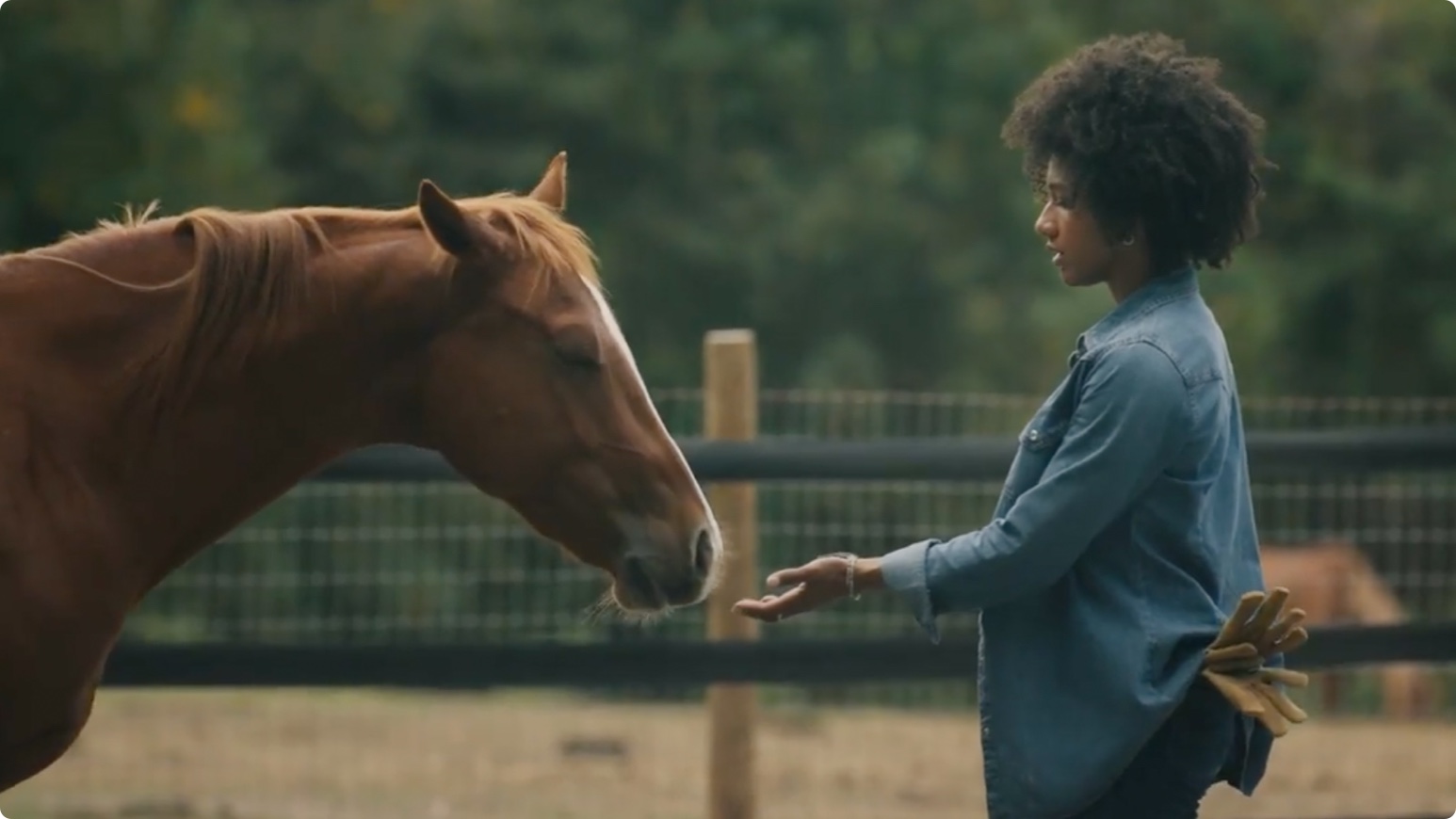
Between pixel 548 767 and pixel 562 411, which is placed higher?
pixel 562 411

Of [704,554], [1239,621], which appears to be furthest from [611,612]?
[1239,621]

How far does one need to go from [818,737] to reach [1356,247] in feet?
32.9

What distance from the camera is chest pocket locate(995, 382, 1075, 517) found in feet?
8.95

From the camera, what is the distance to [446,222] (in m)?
3.01

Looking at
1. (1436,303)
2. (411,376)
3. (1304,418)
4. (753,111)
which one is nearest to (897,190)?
(753,111)

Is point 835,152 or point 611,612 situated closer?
point 611,612

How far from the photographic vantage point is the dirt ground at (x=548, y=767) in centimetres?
543

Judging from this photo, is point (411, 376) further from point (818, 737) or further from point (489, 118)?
point (489, 118)

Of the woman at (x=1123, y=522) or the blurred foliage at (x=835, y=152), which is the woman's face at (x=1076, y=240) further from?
the blurred foliage at (x=835, y=152)

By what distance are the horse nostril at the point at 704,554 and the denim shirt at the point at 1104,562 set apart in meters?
0.40

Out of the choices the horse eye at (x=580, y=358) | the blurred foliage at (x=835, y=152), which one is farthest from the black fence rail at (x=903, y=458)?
the blurred foliage at (x=835, y=152)

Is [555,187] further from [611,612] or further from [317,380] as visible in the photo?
[611,612]

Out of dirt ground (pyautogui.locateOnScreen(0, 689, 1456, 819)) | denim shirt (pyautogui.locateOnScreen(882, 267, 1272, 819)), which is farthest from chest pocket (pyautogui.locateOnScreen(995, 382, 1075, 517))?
dirt ground (pyautogui.locateOnScreen(0, 689, 1456, 819))

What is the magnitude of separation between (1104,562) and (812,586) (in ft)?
1.31
